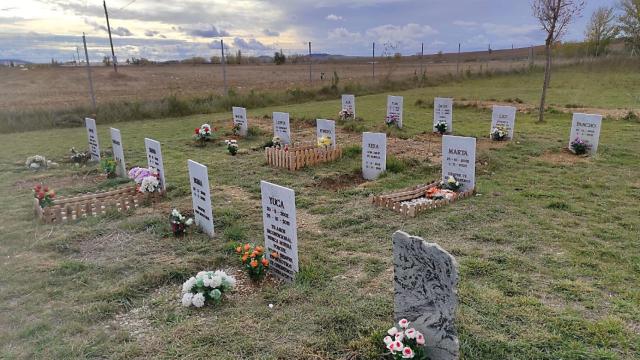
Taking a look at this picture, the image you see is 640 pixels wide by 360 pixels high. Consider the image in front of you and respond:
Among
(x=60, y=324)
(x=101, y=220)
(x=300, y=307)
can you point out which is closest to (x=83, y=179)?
(x=101, y=220)

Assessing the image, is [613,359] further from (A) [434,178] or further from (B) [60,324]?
(A) [434,178]

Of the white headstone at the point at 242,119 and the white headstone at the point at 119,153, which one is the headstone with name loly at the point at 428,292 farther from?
the white headstone at the point at 242,119

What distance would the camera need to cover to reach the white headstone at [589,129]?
838 cm

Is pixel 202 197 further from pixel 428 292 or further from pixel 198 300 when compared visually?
pixel 428 292

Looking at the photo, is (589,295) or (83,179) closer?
(589,295)

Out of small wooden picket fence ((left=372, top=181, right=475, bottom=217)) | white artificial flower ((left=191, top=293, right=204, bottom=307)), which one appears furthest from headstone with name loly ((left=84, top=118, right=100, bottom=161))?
white artificial flower ((left=191, top=293, right=204, bottom=307))

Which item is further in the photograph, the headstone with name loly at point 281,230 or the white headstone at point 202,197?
the white headstone at point 202,197

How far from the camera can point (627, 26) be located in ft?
110

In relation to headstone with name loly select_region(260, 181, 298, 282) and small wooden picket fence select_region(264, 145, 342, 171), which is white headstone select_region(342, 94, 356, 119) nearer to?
small wooden picket fence select_region(264, 145, 342, 171)

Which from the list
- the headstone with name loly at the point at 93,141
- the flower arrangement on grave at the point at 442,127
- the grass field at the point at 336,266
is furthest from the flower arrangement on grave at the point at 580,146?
the headstone with name loly at the point at 93,141

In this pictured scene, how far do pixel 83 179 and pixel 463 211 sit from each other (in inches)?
257

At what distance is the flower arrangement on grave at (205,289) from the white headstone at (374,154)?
431 centimetres

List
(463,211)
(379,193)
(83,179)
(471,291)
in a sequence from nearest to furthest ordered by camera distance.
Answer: (471,291), (463,211), (379,193), (83,179)

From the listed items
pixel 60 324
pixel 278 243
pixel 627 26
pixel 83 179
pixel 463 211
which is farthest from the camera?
pixel 627 26
